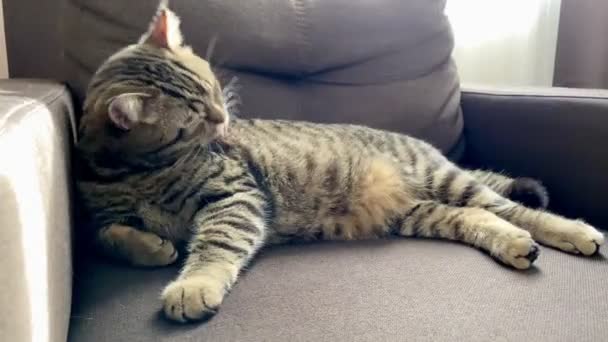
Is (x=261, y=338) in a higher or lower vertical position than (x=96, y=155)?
lower

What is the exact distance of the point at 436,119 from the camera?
1.56 m

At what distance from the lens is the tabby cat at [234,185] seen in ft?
3.65

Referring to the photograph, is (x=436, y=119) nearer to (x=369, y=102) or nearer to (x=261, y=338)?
(x=369, y=102)

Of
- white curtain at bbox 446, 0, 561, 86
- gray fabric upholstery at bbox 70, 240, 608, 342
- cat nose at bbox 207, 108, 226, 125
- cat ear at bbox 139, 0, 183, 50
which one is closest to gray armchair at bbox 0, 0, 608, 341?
gray fabric upholstery at bbox 70, 240, 608, 342

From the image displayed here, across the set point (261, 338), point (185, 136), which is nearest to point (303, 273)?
point (261, 338)

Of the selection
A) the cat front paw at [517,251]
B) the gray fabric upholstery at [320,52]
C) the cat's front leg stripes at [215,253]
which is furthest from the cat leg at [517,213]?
the cat's front leg stripes at [215,253]

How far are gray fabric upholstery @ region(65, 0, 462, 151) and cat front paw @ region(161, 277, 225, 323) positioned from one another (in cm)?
62

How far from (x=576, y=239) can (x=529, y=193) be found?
0.20 m

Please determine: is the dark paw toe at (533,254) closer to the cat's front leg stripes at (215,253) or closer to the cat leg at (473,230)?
the cat leg at (473,230)

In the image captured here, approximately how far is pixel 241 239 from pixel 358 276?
0.74ft

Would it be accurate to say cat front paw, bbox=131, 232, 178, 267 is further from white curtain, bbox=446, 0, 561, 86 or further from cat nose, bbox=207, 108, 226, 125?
white curtain, bbox=446, 0, 561, 86

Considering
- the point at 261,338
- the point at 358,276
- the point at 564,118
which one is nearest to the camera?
the point at 261,338

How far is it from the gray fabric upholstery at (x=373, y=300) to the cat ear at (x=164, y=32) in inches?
18.5

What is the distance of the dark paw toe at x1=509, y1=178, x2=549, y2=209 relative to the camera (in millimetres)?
1358
